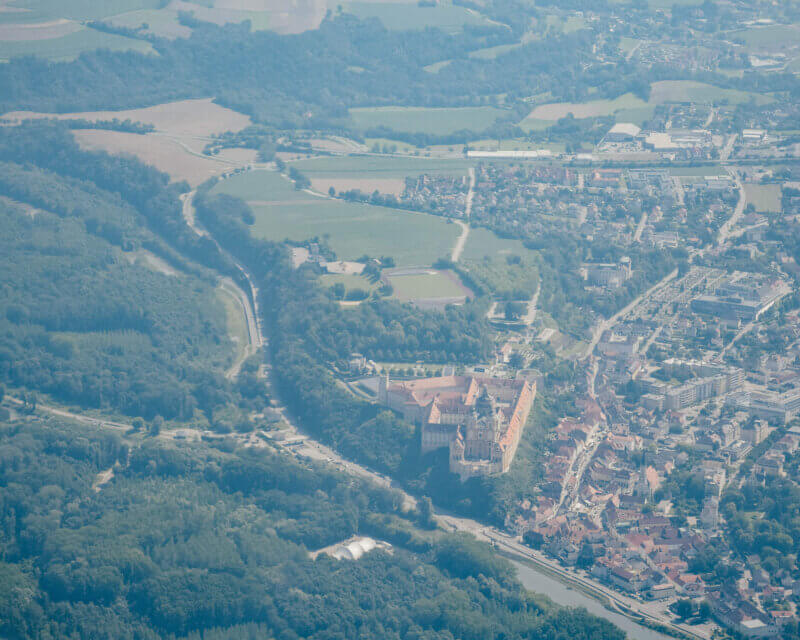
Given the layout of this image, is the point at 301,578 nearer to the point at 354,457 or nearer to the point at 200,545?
the point at 200,545

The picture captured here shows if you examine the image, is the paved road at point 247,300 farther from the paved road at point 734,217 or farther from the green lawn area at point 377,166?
the paved road at point 734,217

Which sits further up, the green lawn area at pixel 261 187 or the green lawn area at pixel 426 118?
the green lawn area at pixel 261 187

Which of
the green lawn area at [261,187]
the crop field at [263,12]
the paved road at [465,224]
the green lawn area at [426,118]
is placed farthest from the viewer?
the crop field at [263,12]

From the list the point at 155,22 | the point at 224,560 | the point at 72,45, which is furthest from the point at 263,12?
the point at 224,560

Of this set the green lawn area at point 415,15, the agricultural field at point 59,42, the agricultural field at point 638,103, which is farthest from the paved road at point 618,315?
the agricultural field at point 59,42

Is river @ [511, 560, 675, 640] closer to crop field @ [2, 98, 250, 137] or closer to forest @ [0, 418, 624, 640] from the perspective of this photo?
forest @ [0, 418, 624, 640]

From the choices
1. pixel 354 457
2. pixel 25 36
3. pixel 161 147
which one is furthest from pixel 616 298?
pixel 25 36

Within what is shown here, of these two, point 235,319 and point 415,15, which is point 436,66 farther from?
point 235,319
